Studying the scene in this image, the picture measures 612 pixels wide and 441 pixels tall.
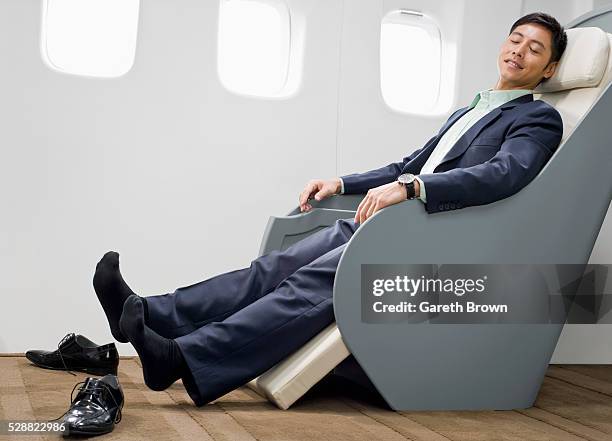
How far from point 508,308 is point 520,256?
131 mm

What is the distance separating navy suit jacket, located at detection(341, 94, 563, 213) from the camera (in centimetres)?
194

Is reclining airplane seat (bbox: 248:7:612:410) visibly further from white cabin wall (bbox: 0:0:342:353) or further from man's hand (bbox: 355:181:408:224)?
white cabin wall (bbox: 0:0:342:353)

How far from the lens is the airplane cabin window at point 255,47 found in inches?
125

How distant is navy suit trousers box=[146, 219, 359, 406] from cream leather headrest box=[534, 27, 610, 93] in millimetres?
728

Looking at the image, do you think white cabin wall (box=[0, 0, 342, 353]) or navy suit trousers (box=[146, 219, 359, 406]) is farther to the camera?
white cabin wall (box=[0, 0, 342, 353])

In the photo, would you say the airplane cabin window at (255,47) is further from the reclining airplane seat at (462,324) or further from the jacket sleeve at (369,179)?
the reclining airplane seat at (462,324)

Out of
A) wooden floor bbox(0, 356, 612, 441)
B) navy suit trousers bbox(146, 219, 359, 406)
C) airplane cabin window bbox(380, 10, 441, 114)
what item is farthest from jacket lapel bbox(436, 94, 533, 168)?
airplane cabin window bbox(380, 10, 441, 114)

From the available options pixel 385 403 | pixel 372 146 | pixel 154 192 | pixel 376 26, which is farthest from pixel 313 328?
pixel 376 26

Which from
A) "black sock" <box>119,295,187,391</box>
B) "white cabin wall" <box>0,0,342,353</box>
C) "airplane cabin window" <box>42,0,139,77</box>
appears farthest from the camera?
"airplane cabin window" <box>42,0,139,77</box>

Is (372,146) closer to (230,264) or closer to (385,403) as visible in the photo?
(230,264)

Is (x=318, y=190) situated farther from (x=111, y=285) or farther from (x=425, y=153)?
(x=111, y=285)

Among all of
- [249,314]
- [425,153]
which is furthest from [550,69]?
[249,314]

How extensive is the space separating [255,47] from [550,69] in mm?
1296

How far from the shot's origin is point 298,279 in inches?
78.8
